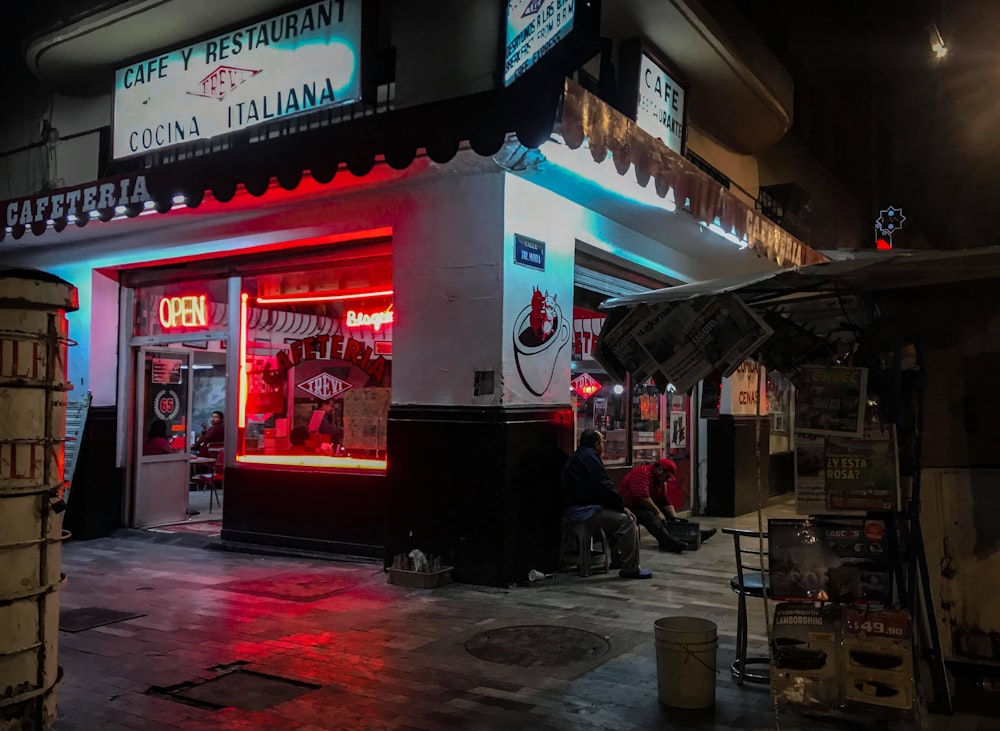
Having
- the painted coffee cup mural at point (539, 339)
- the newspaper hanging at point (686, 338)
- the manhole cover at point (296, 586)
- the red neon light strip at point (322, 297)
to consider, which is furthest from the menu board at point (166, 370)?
the newspaper hanging at point (686, 338)

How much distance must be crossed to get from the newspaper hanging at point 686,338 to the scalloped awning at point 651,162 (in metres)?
2.10

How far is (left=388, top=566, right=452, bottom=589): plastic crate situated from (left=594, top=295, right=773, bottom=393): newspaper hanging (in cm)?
333

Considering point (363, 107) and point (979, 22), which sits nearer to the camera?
point (363, 107)

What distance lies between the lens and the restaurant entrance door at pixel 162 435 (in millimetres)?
11383

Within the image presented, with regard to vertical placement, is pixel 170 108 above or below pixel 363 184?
above

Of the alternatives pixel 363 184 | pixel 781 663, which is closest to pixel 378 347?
pixel 363 184

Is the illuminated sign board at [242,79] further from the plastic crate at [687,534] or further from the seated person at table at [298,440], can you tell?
the plastic crate at [687,534]

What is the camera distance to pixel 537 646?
5926mm

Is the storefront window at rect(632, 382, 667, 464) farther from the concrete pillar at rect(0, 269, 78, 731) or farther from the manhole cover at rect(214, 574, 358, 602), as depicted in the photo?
the concrete pillar at rect(0, 269, 78, 731)

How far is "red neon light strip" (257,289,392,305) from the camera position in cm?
938

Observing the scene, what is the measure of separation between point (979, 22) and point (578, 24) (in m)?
8.94

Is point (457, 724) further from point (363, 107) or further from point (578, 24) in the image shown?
point (363, 107)

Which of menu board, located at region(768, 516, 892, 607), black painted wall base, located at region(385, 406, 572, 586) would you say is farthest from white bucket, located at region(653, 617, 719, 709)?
black painted wall base, located at region(385, 406, 572, 586)

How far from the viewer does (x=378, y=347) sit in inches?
365
